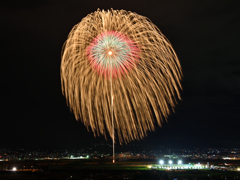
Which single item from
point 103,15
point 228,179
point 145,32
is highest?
point 103,15

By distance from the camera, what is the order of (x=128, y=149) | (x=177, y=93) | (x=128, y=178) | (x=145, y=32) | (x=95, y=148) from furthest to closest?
(x=95, y=148) → (x=128, y=149) → (x=128, y=178) → (x=145, y=32) → (x=177, y=93)

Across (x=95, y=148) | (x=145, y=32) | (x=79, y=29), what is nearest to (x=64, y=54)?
(x=79, y=29)

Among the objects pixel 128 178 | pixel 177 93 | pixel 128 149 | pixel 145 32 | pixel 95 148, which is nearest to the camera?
pixel 177 93

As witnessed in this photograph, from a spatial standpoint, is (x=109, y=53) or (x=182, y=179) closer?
(x=109, y=53)

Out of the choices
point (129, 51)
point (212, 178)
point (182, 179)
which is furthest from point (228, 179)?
point (129, 51)

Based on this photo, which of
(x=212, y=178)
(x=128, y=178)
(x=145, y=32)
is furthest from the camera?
(x=212, y=178)

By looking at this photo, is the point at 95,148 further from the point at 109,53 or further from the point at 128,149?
the point at 109,53

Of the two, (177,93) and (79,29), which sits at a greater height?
(79,29)

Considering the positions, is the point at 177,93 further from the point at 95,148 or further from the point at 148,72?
the point at 95,148

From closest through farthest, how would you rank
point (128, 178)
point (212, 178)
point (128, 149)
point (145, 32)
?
point (145, 32)
point (128, 178)
point (212, 178)
point (128, 149)
